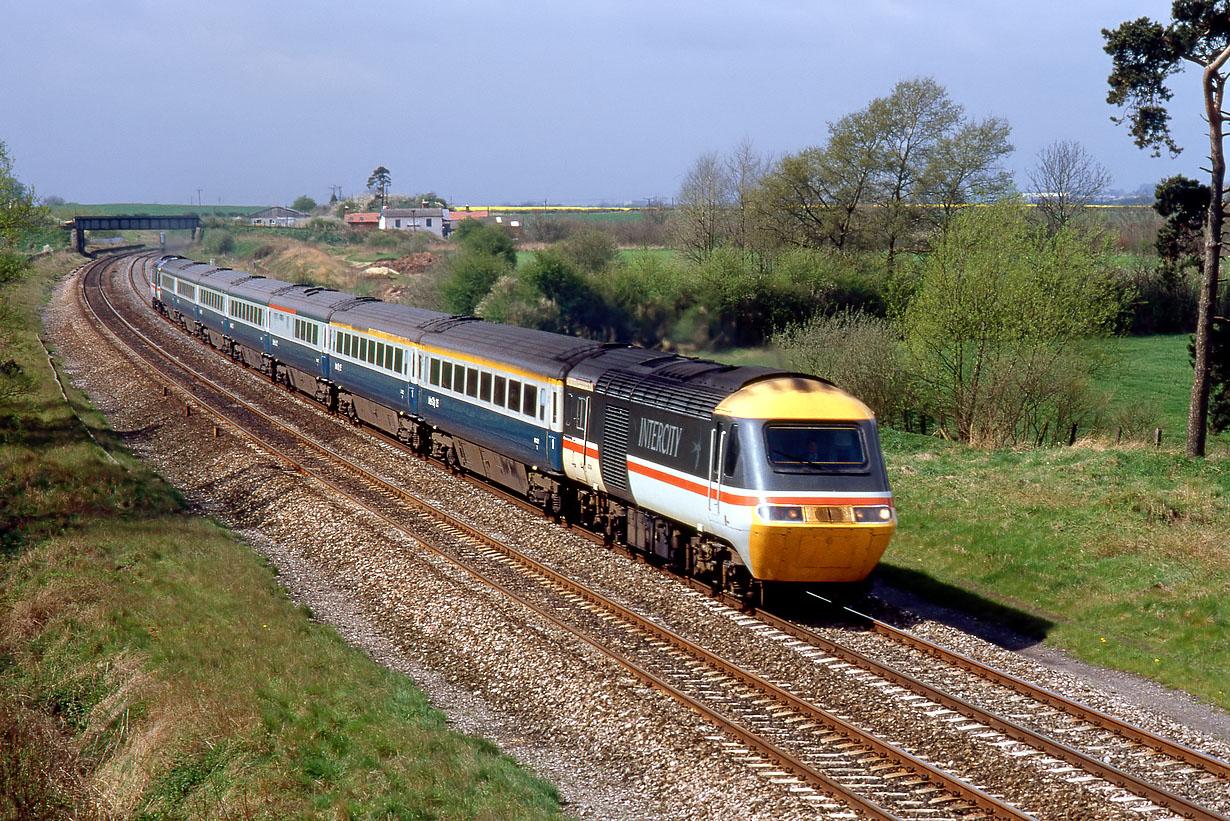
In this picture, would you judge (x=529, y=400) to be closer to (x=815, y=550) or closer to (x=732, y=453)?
(x=732, y=453)

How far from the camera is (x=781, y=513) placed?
1348 centimetres

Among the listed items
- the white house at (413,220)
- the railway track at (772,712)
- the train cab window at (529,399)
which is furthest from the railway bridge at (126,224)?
the railway track at (772,712)

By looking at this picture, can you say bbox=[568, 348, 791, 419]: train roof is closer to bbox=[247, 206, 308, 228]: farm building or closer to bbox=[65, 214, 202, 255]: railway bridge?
bbox=[65, 214, 202, 255]: railway bridge

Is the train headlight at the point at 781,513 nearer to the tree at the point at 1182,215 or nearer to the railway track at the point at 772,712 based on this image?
the railway track at the point at 772,712

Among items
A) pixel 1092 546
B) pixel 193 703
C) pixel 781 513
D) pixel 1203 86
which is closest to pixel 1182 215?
pixel 1203 86

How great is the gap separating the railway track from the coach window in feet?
8.23

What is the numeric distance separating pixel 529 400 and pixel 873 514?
8182 mm

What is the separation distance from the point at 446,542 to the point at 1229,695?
12.2 metres

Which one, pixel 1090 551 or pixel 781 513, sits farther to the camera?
pixel 1090 551

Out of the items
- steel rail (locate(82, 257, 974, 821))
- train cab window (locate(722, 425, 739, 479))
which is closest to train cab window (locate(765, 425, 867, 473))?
train cab window (locate(722, 425, 739, 479))

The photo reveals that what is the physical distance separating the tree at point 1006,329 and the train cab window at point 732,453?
664 inches

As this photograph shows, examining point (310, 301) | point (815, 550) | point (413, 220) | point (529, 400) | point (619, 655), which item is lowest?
point (619, 655)

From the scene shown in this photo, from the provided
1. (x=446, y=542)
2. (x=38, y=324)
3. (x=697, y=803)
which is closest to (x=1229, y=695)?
(x=697, y=803)

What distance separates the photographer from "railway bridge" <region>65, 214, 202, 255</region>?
370ft
